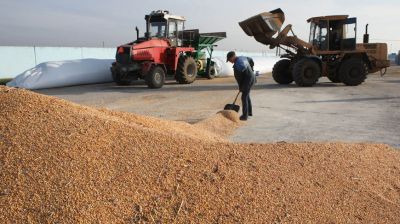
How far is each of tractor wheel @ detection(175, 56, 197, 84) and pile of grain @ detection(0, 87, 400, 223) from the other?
1166 centimetres

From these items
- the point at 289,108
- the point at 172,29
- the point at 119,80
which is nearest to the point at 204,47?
the point at 172,29

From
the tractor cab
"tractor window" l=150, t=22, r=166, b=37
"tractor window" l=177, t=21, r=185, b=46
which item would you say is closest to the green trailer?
"tractor window" l=177, t=21, r=185, b=46

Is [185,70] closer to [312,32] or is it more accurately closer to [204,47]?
[204,47]

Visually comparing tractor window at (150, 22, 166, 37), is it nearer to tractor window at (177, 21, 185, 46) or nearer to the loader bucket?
tractor window at (177, 21, 185, 46)

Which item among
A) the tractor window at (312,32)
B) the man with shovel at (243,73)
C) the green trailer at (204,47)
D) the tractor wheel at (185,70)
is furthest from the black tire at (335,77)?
the man with shovel at (243,73)

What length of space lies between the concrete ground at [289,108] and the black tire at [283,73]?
6.71ft

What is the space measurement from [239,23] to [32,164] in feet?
41.9

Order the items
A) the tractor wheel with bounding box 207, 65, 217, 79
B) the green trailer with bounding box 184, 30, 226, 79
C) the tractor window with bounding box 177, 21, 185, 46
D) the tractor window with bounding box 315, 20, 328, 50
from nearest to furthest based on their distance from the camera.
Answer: the tractor window with bounding box 315, 20, 328, 50 → the tractor window with bounding box 177, 21, 185, 46 → the green trailer with bounding box 184, 30, 226, 79 → the tractor wheel with bounding box 207, 65, 217, 79

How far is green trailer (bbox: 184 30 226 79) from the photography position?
18.2 m

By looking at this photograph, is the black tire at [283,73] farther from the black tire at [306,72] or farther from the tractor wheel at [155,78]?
the tractor wheel at [155,78]

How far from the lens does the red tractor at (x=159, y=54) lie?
1489cm

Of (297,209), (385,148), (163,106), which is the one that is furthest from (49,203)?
(163,106)

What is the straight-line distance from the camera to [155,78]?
1497 cm

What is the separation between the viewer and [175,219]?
3.13 metres
